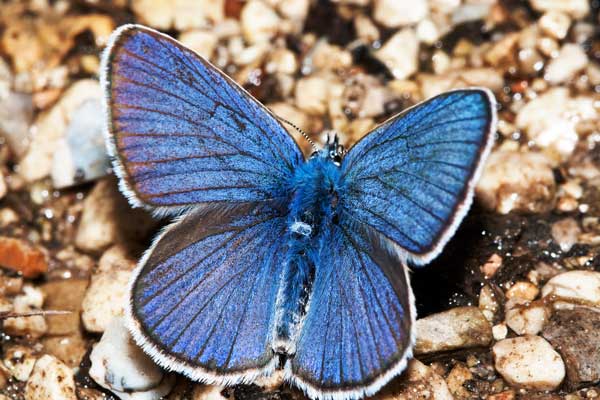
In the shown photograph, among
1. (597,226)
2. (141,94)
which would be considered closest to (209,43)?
(141,94)

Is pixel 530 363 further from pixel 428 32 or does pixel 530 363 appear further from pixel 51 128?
pixel 51 128

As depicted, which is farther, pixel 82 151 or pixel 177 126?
pixel 82 151

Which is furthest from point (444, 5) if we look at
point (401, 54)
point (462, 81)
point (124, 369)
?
point (124, 369)

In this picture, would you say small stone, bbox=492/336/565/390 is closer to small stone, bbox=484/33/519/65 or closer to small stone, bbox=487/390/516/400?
small stone, bbox=487/390/516/400

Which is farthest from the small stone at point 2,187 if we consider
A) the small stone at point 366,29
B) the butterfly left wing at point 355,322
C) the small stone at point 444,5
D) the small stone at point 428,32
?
the small stone at point 444,5

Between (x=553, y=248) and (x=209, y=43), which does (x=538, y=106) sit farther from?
(x=209, y=43)

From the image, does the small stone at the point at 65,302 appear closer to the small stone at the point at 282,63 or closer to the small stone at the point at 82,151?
the small stone at the point at 82,151

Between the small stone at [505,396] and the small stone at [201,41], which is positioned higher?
the small stone at [201,41]
